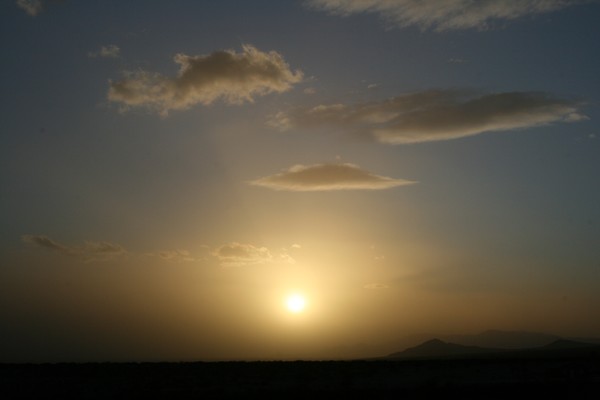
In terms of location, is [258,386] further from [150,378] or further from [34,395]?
[34,395]

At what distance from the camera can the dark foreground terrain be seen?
33.9 metres

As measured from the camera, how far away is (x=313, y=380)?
35719mm

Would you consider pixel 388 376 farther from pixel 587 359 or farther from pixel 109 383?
pixel 109 383

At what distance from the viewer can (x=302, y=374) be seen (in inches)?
1449

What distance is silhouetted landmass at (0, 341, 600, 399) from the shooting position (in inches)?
1334

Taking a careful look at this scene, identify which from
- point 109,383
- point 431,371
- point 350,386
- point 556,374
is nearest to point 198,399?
point 109,383

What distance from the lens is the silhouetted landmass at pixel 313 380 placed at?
3388 cm

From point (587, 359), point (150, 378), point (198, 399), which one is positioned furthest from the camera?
point (587, 359)

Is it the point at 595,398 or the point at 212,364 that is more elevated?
the point at 212,364

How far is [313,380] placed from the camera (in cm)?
3572

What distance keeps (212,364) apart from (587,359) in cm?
2521

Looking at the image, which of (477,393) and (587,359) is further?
(587,359)

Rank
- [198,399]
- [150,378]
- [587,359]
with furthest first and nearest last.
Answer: [587,359], [150,378], [198,399]

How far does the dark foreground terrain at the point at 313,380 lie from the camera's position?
33.9 m
